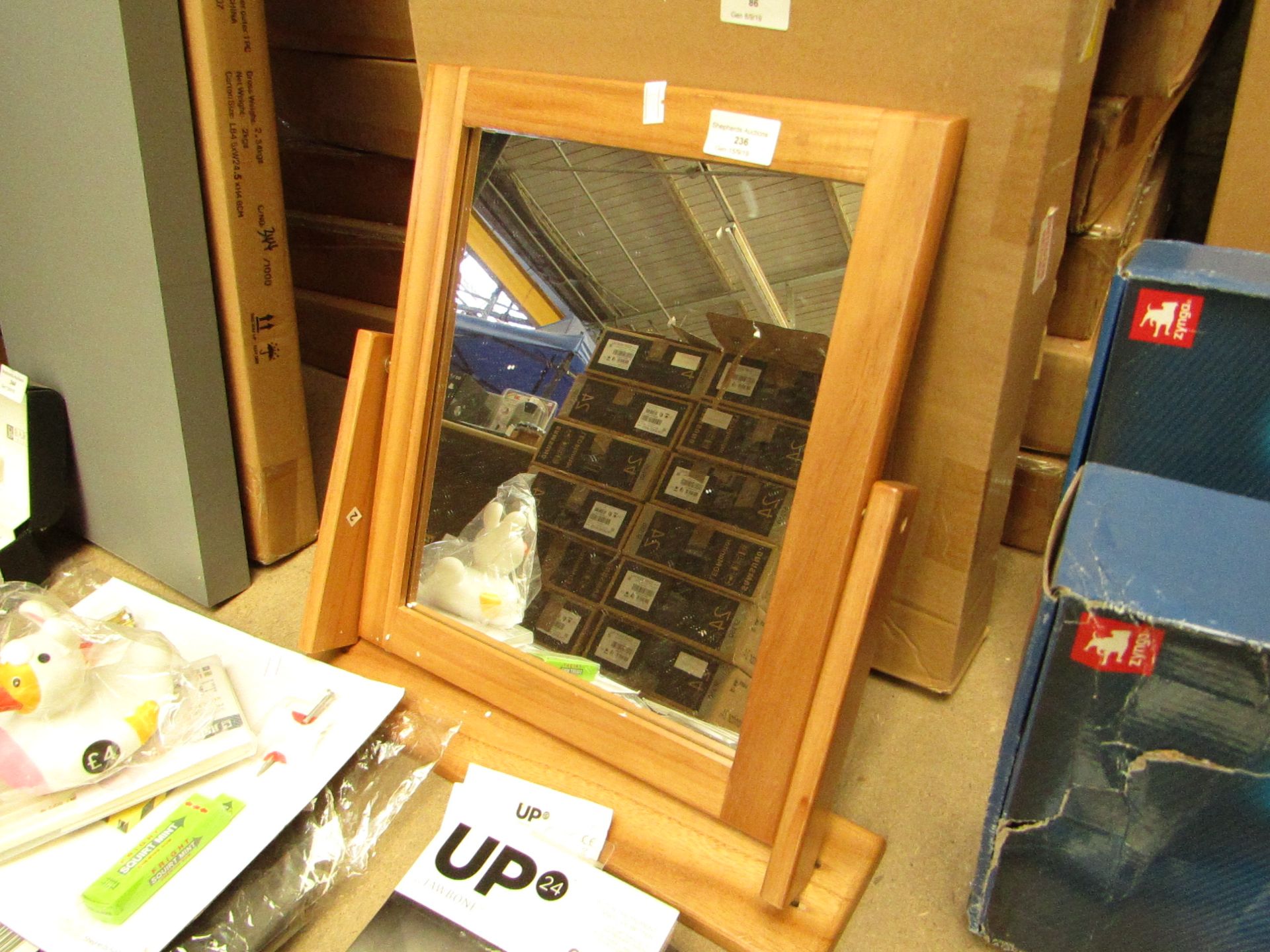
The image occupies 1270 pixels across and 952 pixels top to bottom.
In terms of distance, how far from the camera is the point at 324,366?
1572 millimetres

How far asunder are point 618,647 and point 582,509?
0.14 meters

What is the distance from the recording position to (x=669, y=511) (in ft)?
2.74

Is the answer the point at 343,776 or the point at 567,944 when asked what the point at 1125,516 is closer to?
the point at 567,944

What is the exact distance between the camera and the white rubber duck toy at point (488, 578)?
903 mm

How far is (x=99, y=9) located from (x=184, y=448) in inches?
17.0

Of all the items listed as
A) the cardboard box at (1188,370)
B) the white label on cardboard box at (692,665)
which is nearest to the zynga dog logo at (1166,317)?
the cardboard box at (1188,370)

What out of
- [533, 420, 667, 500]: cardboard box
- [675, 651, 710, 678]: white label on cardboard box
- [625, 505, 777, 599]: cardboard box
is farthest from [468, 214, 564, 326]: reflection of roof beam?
[675, 651, 710, 678]: white label on cardboard box

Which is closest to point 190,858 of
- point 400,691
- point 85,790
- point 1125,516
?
point 85,790

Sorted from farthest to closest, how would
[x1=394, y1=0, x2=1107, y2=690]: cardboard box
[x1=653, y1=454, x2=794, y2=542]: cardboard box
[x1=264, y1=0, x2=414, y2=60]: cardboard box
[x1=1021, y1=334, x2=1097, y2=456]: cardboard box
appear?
[x1=264, y1=0, x2=414, y2=60]: cardboard box, [x1=1021, y1=334, x2=1097, y2=456]: cardboard box, [x1=653, y1=454, x2=794, y2=542]: cardboard box, [x1=394, y1=0, x2=1107, y2=690]: cardboard box

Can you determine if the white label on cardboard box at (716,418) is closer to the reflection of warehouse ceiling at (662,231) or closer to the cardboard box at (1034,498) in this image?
the reflection of warehouse ceiling at (662,231)

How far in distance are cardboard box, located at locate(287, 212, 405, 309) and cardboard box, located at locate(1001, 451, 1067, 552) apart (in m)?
0.95

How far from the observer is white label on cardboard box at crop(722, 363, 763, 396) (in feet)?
Answer: 2.55

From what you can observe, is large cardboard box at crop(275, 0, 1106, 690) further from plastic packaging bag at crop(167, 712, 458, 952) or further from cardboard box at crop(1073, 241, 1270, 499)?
plastic packaging bag at crop(167, 712, 458, 952)

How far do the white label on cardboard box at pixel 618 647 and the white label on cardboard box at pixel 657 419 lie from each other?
0.19 meters
